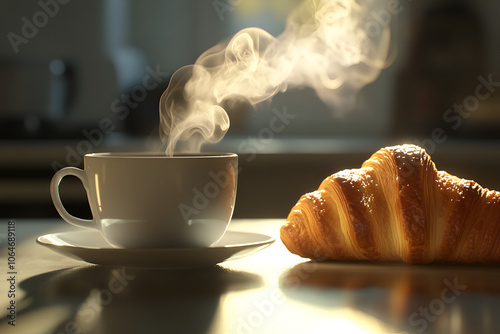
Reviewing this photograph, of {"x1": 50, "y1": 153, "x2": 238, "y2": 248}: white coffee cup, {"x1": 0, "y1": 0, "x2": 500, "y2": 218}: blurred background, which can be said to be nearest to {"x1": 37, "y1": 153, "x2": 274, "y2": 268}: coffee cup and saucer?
{"x1": 50, "y1": 153, "x2": 238, "y2": 248}: white coffee cup

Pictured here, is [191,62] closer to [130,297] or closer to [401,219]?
[401,219]

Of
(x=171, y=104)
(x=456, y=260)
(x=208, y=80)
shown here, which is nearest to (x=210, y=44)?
(x=171, y=104)

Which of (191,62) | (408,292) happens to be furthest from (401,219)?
Result: (191,62)

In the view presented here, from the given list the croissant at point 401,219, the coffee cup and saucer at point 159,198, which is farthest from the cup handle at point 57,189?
the croissant at point 401,219

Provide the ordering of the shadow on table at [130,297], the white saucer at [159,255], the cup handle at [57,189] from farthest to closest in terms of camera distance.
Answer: the cup handle at [57,189] → the white saucer at [159,255] → the shadow on table at [130,297]

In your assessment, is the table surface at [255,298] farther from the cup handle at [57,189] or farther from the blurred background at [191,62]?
the blurred background at [191,62]

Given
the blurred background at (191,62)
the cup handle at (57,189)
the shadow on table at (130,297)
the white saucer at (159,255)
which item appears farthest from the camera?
the blurred background at (191,62)
